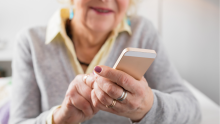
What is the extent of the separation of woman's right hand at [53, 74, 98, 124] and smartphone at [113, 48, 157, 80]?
4.6 inches

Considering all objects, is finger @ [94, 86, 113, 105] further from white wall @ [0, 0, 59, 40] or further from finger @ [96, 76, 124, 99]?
white wall @ [0, 0, 59, 40]

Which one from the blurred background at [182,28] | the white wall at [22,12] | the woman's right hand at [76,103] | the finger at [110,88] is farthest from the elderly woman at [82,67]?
the white wall at [22,12]

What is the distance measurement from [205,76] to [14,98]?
121 cm

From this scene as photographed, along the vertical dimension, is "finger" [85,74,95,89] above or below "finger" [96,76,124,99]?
below

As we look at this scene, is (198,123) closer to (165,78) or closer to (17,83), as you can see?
(165,78)

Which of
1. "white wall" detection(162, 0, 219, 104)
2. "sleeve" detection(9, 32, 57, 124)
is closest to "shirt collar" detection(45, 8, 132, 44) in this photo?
"sleeve" detection(9, 32, 57, 124)

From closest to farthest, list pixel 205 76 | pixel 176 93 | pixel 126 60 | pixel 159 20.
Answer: pixel 126 60 → pixel 176 93 → pixel 205 76 → pixel 159 20

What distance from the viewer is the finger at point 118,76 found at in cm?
33

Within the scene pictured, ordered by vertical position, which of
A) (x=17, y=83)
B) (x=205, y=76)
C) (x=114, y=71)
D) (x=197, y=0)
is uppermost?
(x=197, y=0)

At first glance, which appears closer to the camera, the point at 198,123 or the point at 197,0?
the point at 198,123

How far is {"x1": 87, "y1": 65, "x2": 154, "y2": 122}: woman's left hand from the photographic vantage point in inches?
13.4

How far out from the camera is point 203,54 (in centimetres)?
124

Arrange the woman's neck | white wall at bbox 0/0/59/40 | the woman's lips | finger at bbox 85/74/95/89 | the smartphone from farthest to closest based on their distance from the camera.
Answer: white wall at bbox 0/0/59/40, the woman's neck, the woman's lips, finger at bbox 85/74/95/89, the smartphone

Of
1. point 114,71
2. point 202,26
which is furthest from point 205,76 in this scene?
point 114,71
